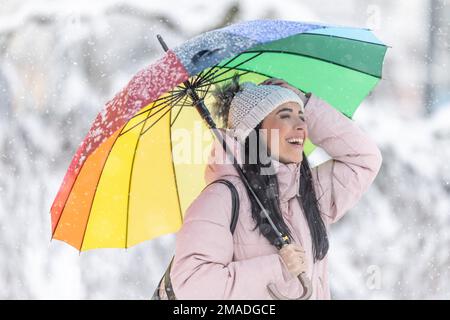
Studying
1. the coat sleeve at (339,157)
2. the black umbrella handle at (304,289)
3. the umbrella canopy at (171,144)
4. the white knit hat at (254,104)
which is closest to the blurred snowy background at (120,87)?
the umbrella canopy at (171,144)

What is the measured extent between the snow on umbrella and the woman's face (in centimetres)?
19

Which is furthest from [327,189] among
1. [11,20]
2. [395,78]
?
[11,20]

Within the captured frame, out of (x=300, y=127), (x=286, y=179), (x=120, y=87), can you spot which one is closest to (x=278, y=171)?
(x=286, y=179)

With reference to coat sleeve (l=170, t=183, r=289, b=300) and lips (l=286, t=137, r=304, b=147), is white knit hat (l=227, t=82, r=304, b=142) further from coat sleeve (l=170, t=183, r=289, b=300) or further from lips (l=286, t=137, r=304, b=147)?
coat sleeve (l=170, t=183, r=289, b=300)

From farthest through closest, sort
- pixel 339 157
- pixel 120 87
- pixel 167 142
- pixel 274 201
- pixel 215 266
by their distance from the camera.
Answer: pixel 120 87 → pixel 167 142 → pixel 339 157 → pixel 274 201 → pixel 215 266

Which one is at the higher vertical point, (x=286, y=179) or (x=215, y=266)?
(x=286, y=179)

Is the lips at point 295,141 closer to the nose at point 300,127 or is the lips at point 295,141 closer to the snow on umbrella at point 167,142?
the nose at point 300,127

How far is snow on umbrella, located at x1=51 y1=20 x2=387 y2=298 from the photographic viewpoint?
7.79 feet

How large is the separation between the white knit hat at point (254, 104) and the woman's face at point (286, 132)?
23mm

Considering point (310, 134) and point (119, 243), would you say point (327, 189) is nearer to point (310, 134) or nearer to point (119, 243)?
point (310, 134)

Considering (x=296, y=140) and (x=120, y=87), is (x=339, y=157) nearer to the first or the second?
(x=296, y=140)

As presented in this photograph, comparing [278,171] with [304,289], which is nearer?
[304,289]

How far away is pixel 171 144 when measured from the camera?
2.56m

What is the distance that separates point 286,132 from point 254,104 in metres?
0.13
